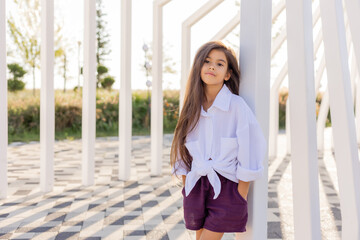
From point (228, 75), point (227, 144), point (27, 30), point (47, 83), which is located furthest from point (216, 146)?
point (27, 30)

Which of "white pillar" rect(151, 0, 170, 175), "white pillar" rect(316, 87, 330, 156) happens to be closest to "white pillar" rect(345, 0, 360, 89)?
"white pillar" rect(151, 0, 170, 175)

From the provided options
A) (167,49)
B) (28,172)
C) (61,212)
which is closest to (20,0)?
(167,49)

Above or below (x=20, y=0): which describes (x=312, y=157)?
below

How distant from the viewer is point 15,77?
16672 millimetres

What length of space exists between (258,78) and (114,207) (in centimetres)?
259

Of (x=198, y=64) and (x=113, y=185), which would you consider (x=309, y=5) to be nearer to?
(x=198, y=64)

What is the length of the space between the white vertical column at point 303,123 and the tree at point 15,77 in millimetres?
15882

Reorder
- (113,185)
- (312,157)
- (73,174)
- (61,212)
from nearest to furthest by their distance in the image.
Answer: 1. (312,157)
2. (61,212)
3. (113,185)
4. (73,174)

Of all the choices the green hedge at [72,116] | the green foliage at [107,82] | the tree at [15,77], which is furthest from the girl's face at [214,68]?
the green foliage at [107,82]

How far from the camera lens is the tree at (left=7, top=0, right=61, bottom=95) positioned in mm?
15320

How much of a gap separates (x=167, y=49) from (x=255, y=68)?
66.6 feet

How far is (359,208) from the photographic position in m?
2.43

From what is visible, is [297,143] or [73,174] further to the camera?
[73,174]

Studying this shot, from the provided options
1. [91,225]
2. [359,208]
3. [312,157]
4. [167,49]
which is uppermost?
[167,49]
